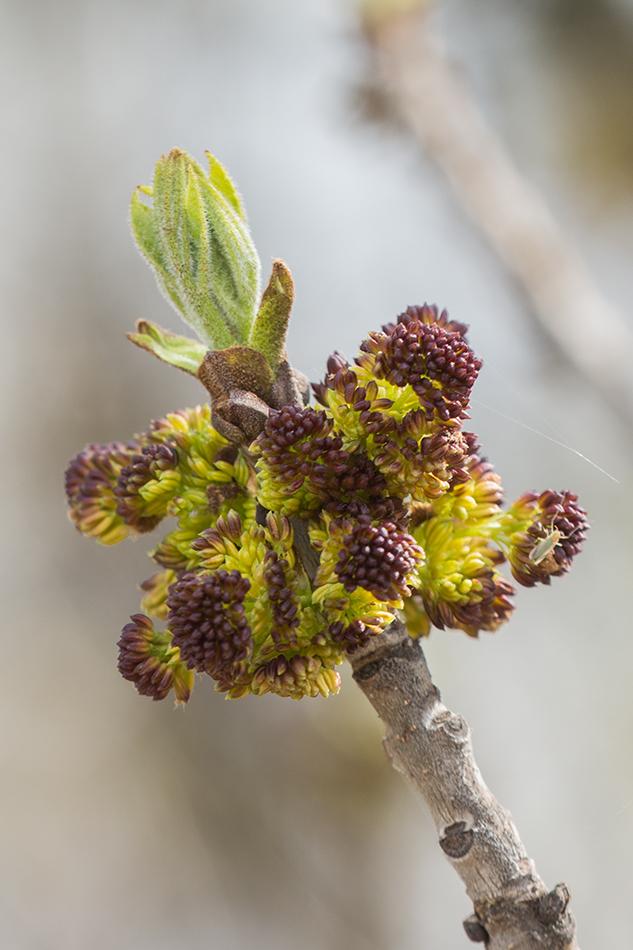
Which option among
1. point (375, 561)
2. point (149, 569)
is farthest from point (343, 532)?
point (149, 569)

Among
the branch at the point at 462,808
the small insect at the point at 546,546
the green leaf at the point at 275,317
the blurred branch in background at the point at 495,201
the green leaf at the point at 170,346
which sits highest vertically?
the blurred branch in background at the point at 495,201

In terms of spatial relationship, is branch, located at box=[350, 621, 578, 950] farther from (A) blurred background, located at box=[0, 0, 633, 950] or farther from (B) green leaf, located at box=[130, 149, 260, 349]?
(A) blurred background, located at box=[0, 0, 633, 950]

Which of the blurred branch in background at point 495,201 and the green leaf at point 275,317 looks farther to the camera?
the blurred branch in background at point 495,201

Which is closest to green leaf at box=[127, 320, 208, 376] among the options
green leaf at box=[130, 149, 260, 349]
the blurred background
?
green leaf at box=[130, 149, 260, 349]

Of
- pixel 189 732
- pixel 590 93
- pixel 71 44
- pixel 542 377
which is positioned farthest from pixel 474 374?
pixel 590 93

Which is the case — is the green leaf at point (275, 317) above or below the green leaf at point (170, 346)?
below

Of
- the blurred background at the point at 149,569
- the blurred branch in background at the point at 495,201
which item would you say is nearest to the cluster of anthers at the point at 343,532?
the blurred background at the point at 149,569

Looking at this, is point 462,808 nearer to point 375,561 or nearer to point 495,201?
point 375,561

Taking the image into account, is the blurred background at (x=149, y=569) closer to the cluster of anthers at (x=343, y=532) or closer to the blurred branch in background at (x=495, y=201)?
the blurred branch in background at (x=495, y=201)
